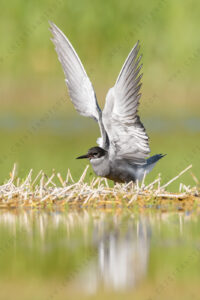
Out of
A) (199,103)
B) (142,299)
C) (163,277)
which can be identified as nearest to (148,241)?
(163,277)

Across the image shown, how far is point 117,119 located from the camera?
9430 millimetres

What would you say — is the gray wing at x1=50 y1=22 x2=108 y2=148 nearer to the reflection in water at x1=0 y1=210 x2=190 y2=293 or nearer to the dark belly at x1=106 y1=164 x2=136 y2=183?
the dark belly at x1=106 y1=164 x2=136 y2=183

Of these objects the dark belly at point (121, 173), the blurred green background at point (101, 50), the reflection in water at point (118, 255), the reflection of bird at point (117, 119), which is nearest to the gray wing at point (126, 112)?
the reflection of bird at point (117, 119)

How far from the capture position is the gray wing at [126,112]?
930cm

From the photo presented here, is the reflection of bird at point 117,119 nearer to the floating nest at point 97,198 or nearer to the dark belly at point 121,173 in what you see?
the dark belly at point 121,173

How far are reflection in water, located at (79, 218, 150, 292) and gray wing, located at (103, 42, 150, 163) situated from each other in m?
1.43

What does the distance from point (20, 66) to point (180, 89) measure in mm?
3565

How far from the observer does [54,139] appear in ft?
55.1

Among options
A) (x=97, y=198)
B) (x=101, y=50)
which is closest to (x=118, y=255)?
(x=97, y=198)

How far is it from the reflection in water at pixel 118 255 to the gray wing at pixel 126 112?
4.70 feet

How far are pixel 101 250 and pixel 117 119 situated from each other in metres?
2.61

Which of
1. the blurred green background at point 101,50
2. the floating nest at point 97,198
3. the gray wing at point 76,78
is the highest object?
the blurred green background at point 101,50

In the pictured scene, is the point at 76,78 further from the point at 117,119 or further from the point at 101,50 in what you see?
the point at 101,50

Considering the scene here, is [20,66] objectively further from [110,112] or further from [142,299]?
[142,299]
